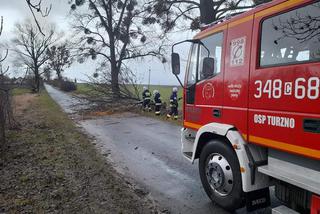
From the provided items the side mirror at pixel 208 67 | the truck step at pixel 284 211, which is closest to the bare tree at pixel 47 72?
the side mirror at pixel 208 67

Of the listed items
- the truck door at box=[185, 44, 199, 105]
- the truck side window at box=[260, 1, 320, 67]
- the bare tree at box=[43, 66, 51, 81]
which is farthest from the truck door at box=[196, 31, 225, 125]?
the bare tree at box=[43, 66, 51, 81]

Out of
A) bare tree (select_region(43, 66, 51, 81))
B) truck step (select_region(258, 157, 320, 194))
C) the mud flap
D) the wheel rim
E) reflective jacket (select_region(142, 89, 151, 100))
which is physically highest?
bare tree (select_region(43, 66, 51, 81))

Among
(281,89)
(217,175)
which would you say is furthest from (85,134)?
(281,89)

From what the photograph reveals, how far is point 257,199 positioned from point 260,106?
130 cm

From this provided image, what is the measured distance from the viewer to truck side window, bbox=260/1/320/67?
363 centimetres

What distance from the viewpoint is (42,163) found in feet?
27.1

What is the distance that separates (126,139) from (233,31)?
7647 millimetres

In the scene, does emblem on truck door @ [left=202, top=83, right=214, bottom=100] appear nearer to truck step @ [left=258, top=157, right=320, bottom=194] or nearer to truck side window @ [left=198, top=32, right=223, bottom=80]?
truck side window @ [left=198, top=32, right=223, bottom=80]

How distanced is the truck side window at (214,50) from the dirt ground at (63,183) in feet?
7.29

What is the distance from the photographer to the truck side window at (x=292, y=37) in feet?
11.9

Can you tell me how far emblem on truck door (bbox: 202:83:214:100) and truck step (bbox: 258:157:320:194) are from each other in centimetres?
140

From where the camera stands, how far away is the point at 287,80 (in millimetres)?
3820

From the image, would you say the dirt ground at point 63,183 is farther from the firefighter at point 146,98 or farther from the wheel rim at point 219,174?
the firefighter at point 146,98

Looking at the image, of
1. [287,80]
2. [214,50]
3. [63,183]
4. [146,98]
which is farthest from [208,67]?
[146,98]
